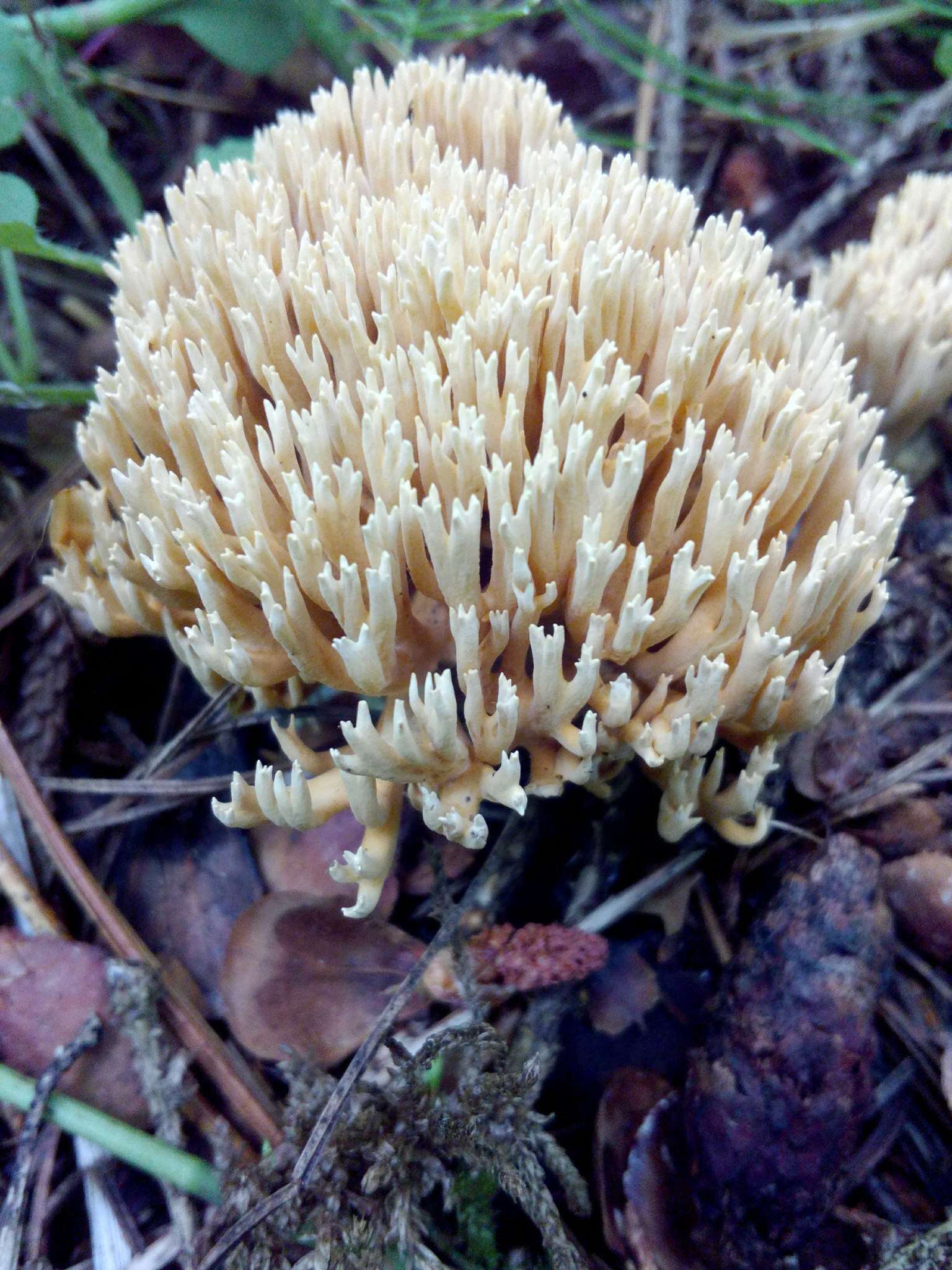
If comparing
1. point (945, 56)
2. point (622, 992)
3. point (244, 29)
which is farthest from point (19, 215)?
point (945, 56)

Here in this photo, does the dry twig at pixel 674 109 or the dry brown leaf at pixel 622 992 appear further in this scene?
the dry twig at pixel 674 109

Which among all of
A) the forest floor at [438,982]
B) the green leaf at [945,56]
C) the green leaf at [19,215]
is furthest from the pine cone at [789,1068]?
the green leaf at [945,56]

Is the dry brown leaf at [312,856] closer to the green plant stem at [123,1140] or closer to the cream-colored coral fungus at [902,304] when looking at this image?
the green plant stem at [123,1140]

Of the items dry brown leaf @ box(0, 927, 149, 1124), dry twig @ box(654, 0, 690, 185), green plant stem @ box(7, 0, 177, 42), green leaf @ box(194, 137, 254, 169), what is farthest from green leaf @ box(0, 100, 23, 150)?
dry brown leaf @ box(0, 927, 149, 1124)

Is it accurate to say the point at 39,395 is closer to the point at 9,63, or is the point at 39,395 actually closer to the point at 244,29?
the point at 9,63

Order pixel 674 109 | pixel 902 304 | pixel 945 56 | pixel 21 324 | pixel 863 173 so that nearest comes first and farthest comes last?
pixel 902 304 → pixel 21 324 → pixel 945 56 → pixel 863 173 → pixel 674 109

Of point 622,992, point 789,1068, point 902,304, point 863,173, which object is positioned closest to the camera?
point 789,1068

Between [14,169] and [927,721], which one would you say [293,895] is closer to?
[927,721]
